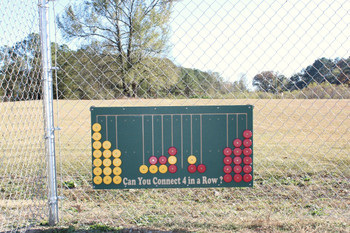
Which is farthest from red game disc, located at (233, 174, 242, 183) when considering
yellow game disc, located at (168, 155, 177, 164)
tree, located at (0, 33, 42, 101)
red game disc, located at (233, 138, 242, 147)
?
tree, located at (0, 33, 42, 101)

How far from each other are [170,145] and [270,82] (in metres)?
1.20

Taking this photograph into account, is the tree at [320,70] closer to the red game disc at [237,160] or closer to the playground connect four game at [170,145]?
the playground connect four game at [170,145]

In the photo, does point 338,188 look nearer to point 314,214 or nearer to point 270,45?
point 314,214

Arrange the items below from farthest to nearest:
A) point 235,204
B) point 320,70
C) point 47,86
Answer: point 235,204
point 320,70
point 47,86

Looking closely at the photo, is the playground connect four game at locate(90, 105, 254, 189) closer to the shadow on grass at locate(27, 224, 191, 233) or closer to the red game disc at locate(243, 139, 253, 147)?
the red game disc at locate(243, 139, 253, 147)

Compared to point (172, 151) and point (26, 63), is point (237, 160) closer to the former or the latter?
point (172, 151)

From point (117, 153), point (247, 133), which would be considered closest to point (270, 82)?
point (247, 133)

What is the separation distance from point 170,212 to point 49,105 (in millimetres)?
1528

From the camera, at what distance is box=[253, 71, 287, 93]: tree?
2.99 m

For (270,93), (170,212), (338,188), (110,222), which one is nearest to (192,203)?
(170,212)

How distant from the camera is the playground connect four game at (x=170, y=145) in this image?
8.39 feet

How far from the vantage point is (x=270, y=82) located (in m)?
3.02

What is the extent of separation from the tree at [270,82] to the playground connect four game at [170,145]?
1.88 ft

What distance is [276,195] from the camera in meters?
3.56
